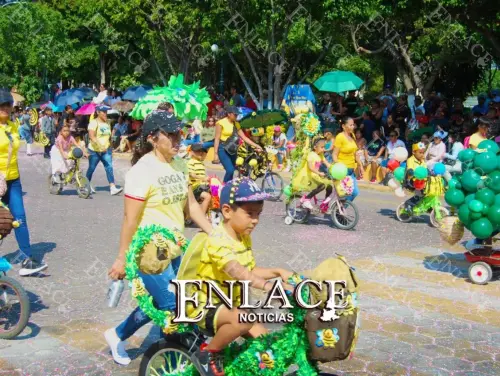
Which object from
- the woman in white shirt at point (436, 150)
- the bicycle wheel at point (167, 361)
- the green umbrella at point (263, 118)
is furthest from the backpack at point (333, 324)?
the green umbrella at point (263, 118)

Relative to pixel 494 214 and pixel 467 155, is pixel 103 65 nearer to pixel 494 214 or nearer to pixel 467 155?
pixel 467 155

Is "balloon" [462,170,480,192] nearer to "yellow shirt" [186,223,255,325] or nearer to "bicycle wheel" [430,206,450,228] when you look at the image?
"bicycle wheel" [430,206,450,228]

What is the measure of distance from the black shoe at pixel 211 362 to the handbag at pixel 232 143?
362 inches

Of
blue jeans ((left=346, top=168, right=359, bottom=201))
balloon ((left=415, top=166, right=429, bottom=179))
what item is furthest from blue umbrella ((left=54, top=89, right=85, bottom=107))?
balloon ((left=415, top=166, right=429, bottom=179))

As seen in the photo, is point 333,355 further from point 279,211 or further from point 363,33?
point 363,33

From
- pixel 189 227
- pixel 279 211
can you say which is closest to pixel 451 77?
pixel 279 211

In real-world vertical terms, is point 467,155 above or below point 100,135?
above

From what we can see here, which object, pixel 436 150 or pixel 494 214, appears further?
pixel 436 150

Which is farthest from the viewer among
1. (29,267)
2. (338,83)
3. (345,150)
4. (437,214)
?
(338,83)

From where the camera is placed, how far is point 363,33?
26.1 meters

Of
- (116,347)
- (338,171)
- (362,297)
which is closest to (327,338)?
(116,347)

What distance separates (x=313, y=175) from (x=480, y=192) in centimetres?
383

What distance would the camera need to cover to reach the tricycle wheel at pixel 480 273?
8.00 meters

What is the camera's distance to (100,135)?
1427 centimetres
